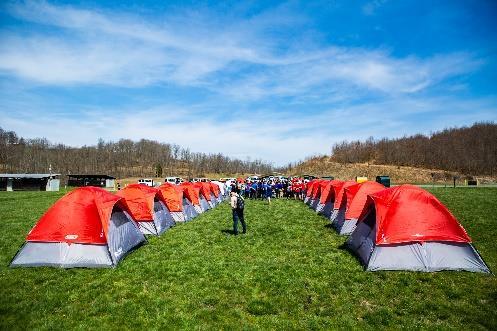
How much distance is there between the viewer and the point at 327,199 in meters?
22.6

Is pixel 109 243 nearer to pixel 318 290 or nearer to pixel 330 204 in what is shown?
pixel 318 290

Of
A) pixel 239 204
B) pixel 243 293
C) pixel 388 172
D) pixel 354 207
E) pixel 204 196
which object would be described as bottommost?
pixel 243 293

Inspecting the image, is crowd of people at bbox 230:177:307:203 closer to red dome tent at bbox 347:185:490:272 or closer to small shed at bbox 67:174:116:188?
red dome tent at bbox 347:185:490:272

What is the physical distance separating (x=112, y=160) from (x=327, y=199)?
154m

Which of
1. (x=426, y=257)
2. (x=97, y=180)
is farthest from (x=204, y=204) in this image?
(x=97, y=180)

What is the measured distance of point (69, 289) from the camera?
8.89 m

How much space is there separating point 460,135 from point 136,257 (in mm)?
163414

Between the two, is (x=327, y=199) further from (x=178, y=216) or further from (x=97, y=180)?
(x=97, y=180)

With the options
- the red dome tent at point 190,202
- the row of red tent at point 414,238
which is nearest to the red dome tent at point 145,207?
the red dome tent at point 190,202

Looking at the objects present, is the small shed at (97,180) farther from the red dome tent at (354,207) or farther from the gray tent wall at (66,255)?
the red dome tent at (354,207)

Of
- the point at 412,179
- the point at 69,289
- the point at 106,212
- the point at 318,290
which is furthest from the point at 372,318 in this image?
the point at 412,179

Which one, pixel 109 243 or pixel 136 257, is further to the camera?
pixel 136 257

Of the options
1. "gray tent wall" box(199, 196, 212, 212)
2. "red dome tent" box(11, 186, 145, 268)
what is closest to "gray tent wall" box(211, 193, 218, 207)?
"gray tent wall" box(199, 196, 212, 212)

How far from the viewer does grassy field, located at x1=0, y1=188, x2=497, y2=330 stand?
278 inches
